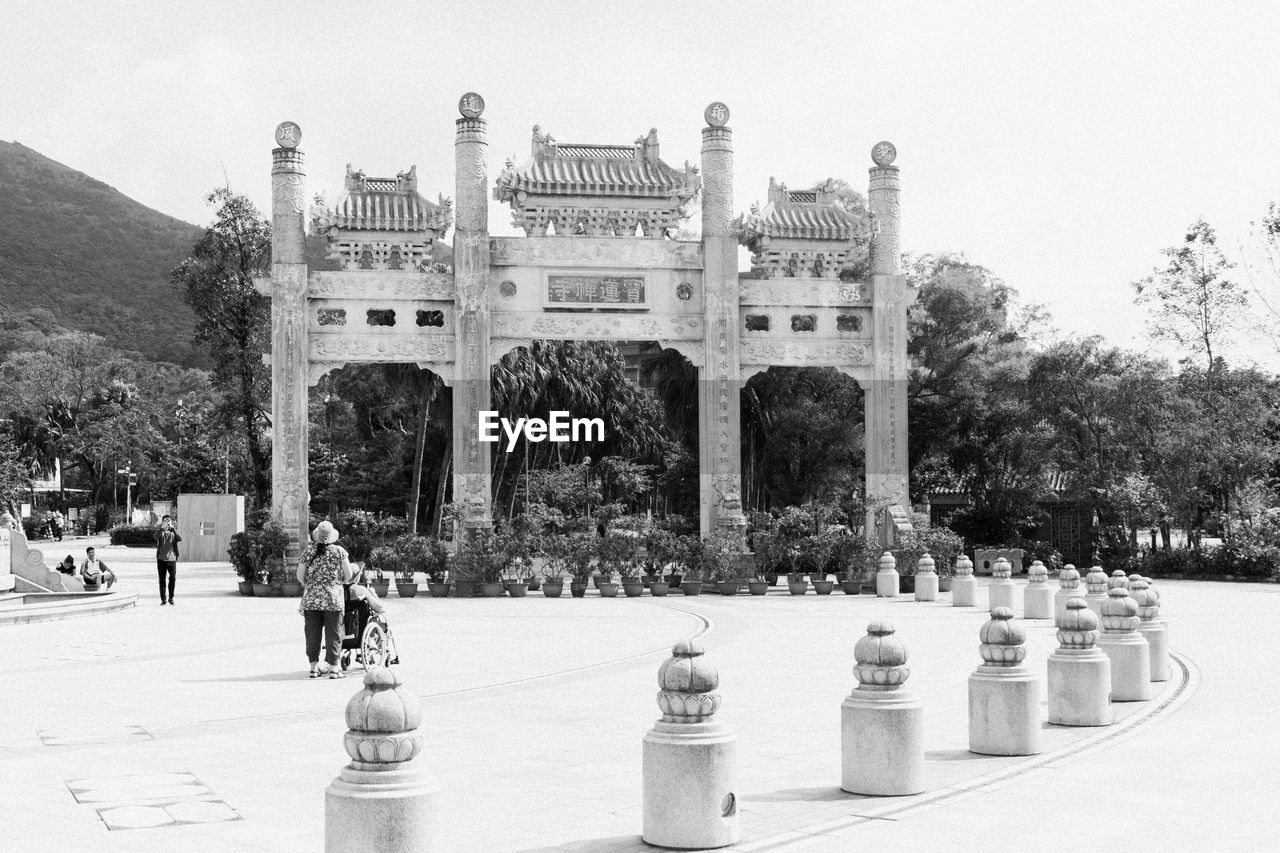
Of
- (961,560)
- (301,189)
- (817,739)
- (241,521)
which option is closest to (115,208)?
(241,521)

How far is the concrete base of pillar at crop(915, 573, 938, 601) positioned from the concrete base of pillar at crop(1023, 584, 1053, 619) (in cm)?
425

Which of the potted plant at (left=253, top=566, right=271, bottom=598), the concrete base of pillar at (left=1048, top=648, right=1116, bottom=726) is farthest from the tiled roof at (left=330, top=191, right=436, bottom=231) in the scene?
the concrete base of pillar at (left=1048, top=648, right=1116, bottom=726)

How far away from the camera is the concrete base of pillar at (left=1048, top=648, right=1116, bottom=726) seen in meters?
9.74

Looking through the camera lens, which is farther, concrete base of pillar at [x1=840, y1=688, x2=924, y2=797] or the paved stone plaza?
concrete base of pillar at [x1=840, y1=688, x2=924, y2=797]

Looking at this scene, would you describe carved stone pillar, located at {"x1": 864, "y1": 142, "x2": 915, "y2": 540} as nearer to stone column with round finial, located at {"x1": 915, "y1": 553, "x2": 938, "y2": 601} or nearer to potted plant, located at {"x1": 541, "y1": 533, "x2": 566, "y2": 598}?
stone column with round finial, located at {"x1": 915, "y1": 553, "x2": 938, "y2": 601}

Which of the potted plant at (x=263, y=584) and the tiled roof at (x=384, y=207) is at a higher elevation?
the tiled roof at (x=384, y=207)

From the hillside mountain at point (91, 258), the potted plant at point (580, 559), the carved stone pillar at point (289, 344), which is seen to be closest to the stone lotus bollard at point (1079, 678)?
the potted plant at point (580, 559)

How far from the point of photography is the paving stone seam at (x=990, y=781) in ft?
21.3

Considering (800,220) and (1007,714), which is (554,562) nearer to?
A: (800,220)

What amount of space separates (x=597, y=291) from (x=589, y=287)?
7.1 inches

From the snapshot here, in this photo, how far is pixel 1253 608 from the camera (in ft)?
72.9

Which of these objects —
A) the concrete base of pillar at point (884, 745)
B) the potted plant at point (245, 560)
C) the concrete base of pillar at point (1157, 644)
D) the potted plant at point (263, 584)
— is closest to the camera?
the concrete base of pillar at point (884, 745)

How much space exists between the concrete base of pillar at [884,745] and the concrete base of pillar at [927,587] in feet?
56.3

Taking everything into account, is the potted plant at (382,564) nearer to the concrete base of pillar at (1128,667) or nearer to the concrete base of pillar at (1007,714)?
the concrete base of pillar at (1128,667)
